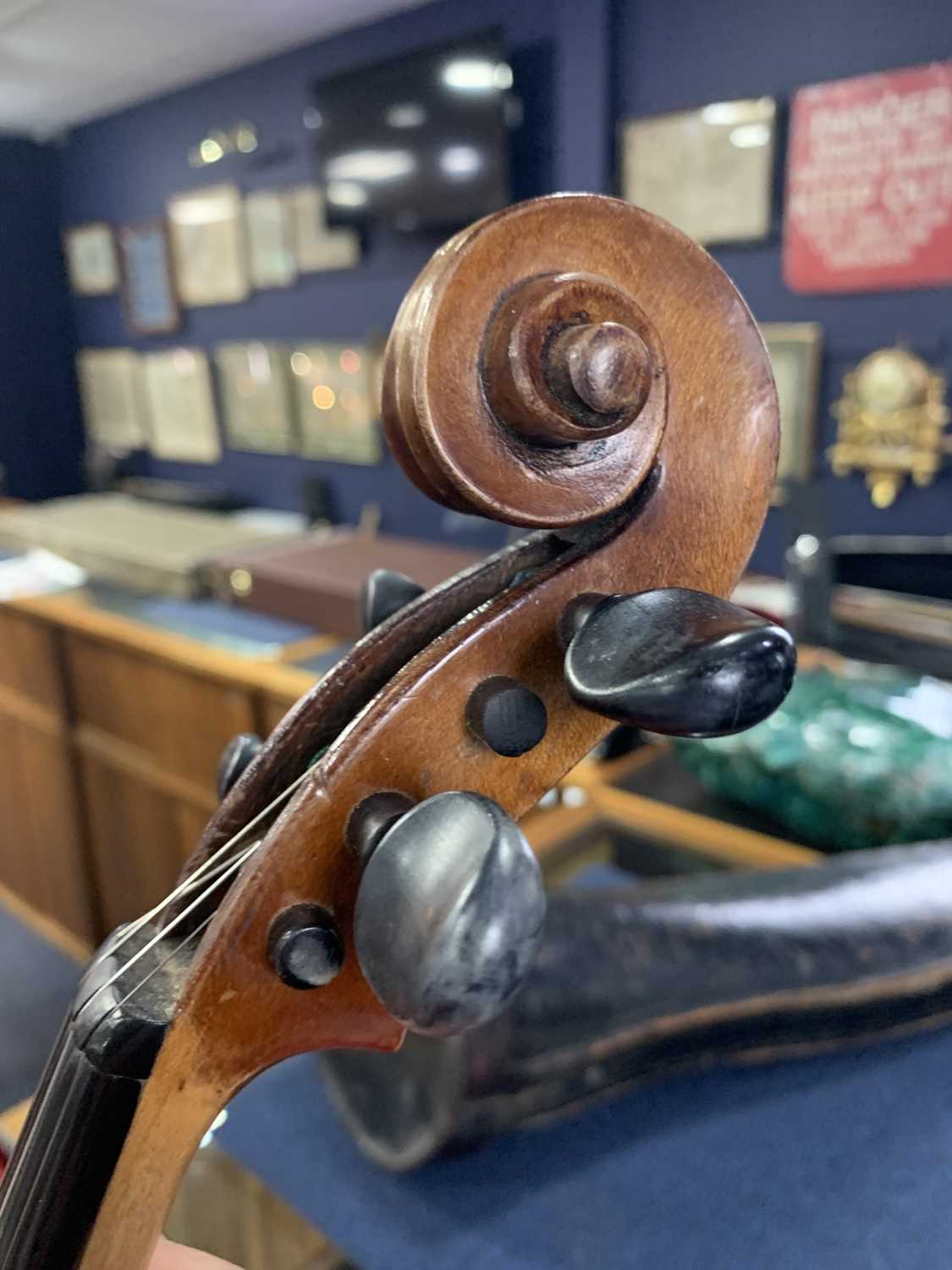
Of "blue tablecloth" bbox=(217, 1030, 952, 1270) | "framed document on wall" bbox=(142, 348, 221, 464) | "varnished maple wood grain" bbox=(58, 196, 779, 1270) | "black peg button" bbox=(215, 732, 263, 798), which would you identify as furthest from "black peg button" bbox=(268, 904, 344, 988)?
"framed document on wall" bbox=(142, 348, 221, 464)


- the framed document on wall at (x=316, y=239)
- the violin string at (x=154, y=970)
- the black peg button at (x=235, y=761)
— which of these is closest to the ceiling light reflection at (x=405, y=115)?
the framed document on wall at (x=316, y=239)

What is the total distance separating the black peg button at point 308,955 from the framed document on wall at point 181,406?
2.94m

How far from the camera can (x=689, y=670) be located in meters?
0.30

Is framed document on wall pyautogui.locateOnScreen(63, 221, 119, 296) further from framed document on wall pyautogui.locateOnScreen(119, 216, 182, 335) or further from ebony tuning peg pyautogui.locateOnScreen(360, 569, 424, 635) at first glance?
ebony tuning peg pyautogui.locateOnScreen(360, 569, 424, 635)

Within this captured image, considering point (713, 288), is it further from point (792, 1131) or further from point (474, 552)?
point (474, 552)

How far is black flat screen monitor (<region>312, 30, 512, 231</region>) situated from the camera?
2.05 meters

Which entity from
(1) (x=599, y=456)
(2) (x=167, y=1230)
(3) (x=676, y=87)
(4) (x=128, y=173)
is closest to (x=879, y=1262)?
(2) (x=167, y=1230)

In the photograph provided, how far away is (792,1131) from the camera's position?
2.32 feet

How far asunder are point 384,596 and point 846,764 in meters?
0.65

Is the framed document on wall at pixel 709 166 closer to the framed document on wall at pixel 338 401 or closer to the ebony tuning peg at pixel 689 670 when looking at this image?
the framed document on wall at pixel 338 401

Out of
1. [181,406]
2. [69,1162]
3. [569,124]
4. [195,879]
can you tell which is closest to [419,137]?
[569,124]

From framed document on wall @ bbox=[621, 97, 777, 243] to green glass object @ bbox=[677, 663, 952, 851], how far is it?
101 cm

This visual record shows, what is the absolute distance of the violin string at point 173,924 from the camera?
0.45m

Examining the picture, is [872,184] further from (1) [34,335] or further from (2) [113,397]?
(1) [34,335]
